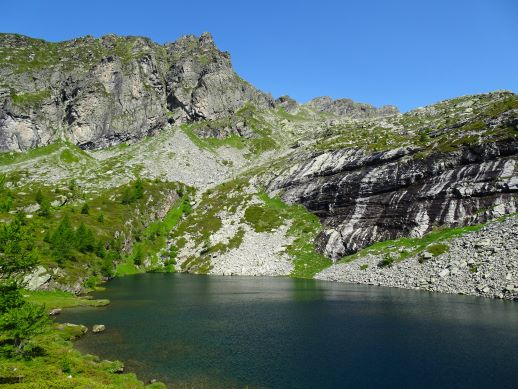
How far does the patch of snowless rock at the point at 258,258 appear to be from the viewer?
110 metres

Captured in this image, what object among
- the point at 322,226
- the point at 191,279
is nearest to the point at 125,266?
the point at 191,279

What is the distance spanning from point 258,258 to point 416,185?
5214cm

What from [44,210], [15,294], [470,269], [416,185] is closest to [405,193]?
[416,185]

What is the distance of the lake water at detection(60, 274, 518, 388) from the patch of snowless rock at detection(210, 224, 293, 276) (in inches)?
1579

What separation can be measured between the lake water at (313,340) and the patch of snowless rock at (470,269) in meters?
4.82

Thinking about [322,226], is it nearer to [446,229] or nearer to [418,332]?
[446,229]

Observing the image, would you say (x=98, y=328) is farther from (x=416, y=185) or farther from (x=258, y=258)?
(x=416, y=185)

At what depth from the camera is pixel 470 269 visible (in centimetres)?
6875

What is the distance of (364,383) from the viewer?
96.1 ft

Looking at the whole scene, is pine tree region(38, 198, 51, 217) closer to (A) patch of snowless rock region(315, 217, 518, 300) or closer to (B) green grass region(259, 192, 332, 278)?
(B) green grass region(259, 192, 332, 278)

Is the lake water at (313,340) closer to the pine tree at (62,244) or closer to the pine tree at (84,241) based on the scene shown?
the pine tree at (62,244)

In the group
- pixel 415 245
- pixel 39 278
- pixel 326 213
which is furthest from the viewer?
pixel 326 213

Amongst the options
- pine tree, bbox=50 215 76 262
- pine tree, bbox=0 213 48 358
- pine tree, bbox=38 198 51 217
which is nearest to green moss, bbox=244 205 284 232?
pine tree, bbox=50 215 76 262

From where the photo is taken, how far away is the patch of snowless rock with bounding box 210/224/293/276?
11000cm
